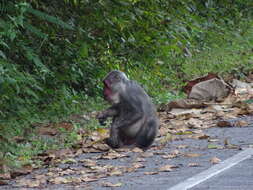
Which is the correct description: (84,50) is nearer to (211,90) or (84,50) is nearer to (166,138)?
(166,138)

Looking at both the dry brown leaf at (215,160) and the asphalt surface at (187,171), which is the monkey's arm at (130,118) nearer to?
the asphalt surface at (187,171)

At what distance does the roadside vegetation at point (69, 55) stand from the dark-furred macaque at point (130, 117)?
69 centimetres

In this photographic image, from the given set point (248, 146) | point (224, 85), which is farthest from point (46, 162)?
point (224, 85)

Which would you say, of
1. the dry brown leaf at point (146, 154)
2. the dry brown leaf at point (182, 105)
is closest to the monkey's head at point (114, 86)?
the dry brown leaf at point (146, 154)

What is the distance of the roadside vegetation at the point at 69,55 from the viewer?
796 centimetres

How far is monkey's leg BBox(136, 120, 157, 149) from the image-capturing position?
7297 millimetres

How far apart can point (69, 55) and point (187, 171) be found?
4.67m

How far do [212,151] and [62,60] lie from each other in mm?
4061

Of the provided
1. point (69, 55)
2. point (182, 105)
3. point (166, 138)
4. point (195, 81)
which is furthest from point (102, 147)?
point (195, 81)

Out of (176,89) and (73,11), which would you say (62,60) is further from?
(176,89)

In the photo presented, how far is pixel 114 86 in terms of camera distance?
24.8ft

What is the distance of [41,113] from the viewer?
962 centimetres

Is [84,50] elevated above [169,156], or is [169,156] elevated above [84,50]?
[84,50]

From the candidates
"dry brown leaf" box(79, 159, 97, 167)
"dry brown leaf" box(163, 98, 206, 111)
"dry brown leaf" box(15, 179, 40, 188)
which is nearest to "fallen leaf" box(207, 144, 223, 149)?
"dry brown leaf" box(79, 159, 97, 167)
